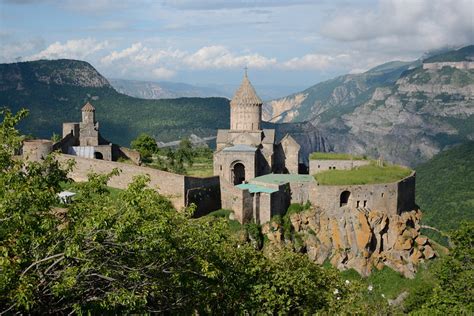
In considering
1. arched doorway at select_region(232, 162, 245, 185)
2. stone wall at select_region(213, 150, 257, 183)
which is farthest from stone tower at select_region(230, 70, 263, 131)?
stone wall at select_region(213, 150, 257, 183)

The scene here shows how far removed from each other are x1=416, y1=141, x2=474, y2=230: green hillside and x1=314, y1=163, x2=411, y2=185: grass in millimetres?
31704

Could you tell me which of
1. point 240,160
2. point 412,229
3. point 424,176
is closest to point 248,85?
point 240,160

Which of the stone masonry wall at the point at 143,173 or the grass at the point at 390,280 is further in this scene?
the grass at the point at 390,280

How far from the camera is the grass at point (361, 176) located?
129 feet

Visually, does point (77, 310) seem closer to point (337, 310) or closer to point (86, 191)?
point (86, 191)

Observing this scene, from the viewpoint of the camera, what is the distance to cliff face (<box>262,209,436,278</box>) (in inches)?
1486

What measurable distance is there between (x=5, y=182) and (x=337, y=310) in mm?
11075

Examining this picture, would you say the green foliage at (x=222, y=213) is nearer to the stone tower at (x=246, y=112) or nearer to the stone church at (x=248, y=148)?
the stone church at (x=248, y=148)

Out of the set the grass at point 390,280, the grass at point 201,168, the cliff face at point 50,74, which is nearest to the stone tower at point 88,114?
the grass at point 201,168

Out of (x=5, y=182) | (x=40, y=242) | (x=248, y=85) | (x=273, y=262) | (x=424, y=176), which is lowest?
(x=424, y=176)

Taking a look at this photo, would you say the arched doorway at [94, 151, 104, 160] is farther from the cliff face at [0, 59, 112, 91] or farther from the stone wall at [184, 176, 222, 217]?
the cliff face at [0, 59, 112, 91]

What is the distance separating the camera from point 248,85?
46906mm

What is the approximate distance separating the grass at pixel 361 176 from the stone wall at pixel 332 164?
74.4 inches

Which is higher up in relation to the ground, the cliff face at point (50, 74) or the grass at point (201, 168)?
the cliff face at point (50, 74)
